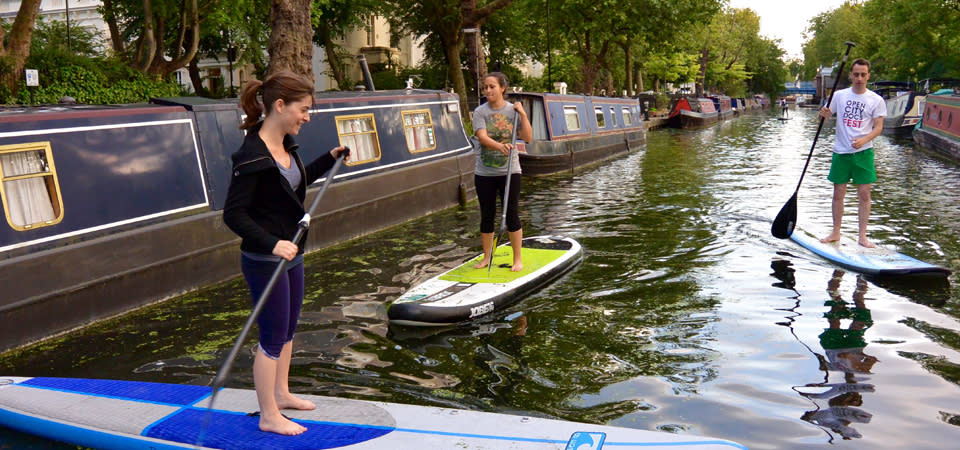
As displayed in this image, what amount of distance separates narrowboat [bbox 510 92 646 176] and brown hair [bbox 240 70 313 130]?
13.4 m

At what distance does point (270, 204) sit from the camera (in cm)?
362

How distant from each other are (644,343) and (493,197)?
7.87 ft

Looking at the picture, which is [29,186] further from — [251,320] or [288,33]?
[288,33]

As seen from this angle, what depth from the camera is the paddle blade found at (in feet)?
29.3

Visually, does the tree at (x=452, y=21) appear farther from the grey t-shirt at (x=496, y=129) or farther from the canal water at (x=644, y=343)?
the grey t-shirt at (x=496, y=129)

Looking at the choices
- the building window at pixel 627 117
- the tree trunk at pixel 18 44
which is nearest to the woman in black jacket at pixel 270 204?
the tree trunk at pixel 18 44

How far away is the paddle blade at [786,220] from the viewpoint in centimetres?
895

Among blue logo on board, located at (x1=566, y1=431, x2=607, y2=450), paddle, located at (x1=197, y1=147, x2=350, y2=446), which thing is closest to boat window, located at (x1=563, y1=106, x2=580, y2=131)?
paddle, located at (x1=197, y1=147, x2=350, y2=446)

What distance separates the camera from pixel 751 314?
6320 millimetres

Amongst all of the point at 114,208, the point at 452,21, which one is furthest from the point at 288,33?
the point at 452,21

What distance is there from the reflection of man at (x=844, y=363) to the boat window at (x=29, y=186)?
574cm

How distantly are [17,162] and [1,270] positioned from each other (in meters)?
1.02

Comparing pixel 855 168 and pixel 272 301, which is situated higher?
pixel 272 301

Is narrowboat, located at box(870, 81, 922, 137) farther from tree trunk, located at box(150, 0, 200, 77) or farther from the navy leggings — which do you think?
the navy leggings
